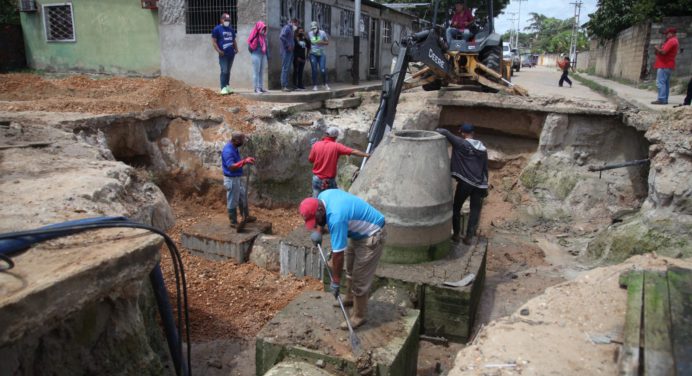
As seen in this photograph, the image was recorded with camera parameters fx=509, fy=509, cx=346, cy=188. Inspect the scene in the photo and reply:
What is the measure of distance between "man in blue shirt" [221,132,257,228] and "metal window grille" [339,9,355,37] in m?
9.49

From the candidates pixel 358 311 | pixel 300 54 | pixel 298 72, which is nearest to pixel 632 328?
pixel 358 311

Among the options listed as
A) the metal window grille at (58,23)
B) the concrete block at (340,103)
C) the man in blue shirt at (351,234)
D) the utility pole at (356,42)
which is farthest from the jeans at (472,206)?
the metal window grille at (58,23)

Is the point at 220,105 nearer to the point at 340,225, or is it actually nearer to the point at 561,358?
the point at 340,225

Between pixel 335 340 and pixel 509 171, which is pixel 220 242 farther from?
pixel 509 171

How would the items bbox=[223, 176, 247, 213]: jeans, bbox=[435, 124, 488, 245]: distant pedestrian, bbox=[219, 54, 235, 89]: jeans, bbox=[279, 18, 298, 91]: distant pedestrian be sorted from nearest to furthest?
bbox=[435, 124, 488, 245]: distant pedestrian → bbox=[223, 176, 247, 213]: jeans → bbox=[219, 54, 235, 89]: jeans → bbox=[279, 18, 298, 91]: distant pedestrian

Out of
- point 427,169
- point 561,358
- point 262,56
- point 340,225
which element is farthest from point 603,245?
point 262,56

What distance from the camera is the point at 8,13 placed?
16.9 m

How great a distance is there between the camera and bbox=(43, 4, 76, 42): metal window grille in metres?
15.2

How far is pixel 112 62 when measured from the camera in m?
14.8

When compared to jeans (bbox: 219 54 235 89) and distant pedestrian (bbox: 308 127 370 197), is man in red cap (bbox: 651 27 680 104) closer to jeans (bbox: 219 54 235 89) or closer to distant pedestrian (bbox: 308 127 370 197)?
distant pedestrian (bbox: 308 127 370 197)

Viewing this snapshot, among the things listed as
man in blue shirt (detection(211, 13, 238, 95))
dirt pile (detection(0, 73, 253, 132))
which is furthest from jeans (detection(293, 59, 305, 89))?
dirt pile (detection(0, 73, 253, 132))

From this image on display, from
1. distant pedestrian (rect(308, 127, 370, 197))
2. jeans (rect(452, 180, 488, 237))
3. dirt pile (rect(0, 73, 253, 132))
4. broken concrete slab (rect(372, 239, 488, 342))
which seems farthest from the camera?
dirt pile (rect(0, 73, 253, 132))

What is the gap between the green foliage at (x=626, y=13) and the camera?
1777cm

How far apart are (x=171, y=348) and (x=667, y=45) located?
11.4 metres
